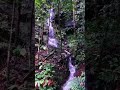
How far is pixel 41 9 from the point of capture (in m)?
10.0

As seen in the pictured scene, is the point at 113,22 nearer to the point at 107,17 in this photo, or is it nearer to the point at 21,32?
the point at 107,17

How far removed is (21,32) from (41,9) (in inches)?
244

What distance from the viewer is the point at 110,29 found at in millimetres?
3197

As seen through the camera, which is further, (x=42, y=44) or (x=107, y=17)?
(x=42, y=44)

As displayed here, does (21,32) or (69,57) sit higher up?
(21,32)

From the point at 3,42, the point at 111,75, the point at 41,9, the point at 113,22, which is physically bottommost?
the point at 111,75

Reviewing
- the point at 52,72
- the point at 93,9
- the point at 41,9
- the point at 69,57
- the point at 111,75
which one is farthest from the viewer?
the point at 41,9

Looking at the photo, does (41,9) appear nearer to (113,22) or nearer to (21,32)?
(21,32)

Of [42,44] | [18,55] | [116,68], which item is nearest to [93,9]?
[116,68]

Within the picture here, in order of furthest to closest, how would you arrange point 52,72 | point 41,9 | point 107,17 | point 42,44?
point 42,44 → point 41,9 → point 52,72 → point 107,17

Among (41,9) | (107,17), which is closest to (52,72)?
(41,9)

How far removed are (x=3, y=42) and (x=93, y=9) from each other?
1.64m

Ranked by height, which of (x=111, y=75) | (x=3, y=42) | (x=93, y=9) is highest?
(x=93, y=9)

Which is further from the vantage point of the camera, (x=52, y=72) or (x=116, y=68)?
(x=52, y=72)
